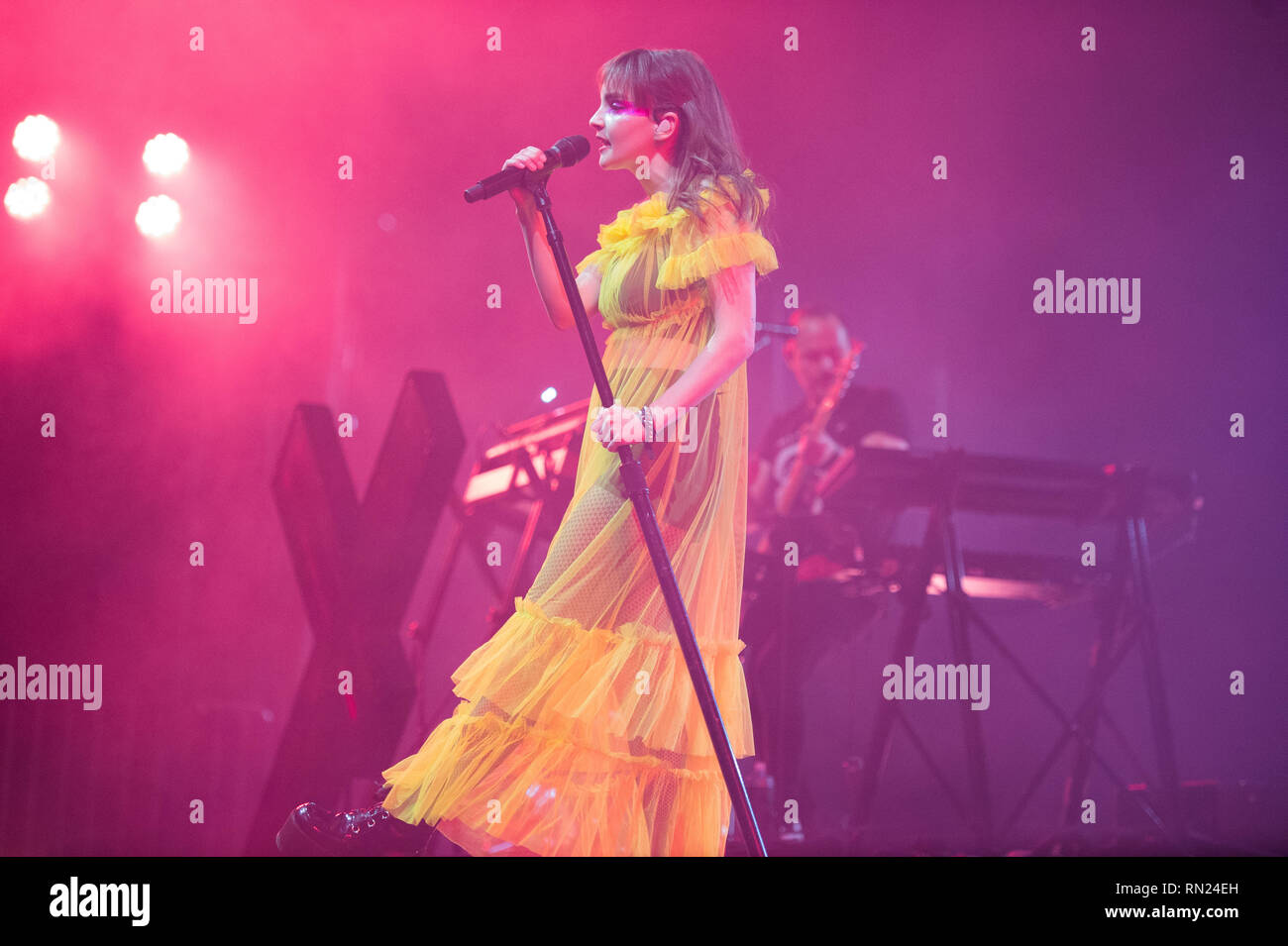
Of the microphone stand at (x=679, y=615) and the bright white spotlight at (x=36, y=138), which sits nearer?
the microphone stand at (x=679, y=615)

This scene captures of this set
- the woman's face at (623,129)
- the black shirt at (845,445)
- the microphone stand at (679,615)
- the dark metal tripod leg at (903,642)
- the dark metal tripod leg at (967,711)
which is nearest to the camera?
the microphone stand at (679,615)

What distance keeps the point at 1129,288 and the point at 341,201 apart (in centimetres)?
258

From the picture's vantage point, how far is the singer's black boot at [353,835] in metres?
1.75

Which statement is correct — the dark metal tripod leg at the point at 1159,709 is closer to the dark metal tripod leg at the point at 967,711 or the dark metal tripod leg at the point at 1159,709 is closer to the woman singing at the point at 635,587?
the dark metal tripod leg at the point at 967,711

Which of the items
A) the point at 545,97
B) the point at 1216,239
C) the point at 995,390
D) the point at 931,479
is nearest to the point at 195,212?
the point at 545,97

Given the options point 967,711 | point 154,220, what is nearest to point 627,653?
point 967,711

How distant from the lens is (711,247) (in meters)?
1.80

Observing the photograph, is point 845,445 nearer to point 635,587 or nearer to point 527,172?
point 635,587

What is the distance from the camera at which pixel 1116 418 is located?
343 centimetres

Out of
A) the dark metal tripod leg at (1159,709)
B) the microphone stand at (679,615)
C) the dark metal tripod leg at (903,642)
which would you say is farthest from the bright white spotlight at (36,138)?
the dark metal tripod leg at (1159,709)

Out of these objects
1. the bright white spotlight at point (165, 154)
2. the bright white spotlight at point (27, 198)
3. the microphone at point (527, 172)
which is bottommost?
the microphone at point (527, 172)

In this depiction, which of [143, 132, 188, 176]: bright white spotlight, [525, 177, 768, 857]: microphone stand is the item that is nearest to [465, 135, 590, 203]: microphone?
[525, 177, 768, 857]: microphone stand
